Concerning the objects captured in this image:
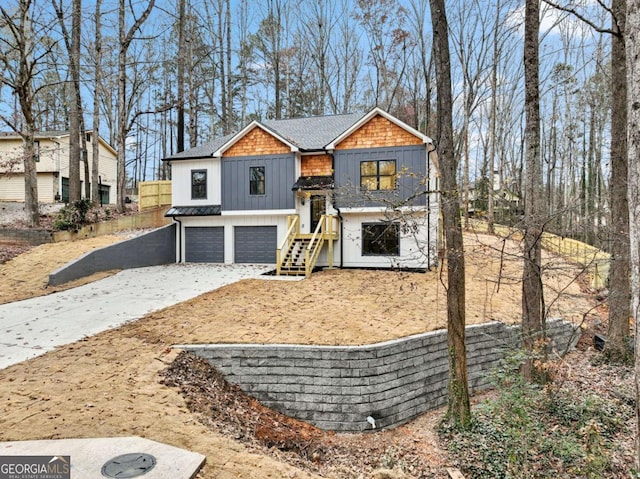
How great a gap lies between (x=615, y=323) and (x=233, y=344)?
7.66m

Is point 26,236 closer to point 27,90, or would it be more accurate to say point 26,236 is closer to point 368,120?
point 27,90

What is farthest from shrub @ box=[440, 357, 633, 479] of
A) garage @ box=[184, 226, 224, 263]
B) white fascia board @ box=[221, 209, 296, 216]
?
garage @ box=[184, 226, 224, 263]

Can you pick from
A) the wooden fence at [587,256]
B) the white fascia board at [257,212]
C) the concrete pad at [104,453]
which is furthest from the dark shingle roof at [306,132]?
the concrete pad at [104,453]

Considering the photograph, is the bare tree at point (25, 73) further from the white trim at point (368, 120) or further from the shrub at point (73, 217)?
the white trim at point (368, 120)

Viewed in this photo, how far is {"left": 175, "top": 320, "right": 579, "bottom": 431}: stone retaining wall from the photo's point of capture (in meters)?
6.05

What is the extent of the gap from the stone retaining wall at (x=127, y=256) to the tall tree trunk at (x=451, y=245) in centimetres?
1089

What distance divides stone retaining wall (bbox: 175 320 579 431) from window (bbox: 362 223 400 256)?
751 centimetres

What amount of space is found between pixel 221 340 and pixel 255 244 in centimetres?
890

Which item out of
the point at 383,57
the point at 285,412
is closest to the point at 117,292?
the point at 285,412

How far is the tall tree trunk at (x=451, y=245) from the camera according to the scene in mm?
5633

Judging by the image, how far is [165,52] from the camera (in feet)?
89.4

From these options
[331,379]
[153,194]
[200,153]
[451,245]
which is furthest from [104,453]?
[153,194]

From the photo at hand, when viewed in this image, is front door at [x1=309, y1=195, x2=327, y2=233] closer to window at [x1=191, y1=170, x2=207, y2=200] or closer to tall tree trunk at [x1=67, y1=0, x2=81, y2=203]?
window at [x1=191, y1=170, x2=207, y2=200]

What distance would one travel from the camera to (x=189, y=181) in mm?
15969
